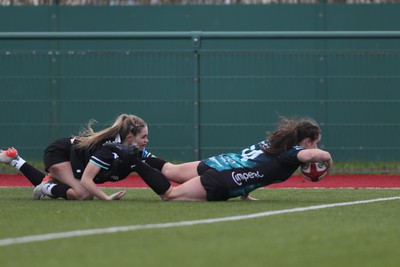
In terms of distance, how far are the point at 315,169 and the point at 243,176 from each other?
0.68m

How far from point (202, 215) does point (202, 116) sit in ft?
22.2

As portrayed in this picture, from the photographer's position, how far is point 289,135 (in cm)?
934

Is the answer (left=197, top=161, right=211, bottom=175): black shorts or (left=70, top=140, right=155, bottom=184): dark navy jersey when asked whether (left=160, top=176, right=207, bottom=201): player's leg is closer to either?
(left=197, top=161, right=211, bottom=175): black shorts

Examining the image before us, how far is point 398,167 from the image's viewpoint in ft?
47.3

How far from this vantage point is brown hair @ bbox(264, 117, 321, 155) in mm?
9320

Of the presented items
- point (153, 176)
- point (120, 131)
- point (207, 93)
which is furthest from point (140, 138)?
point (207, 93)

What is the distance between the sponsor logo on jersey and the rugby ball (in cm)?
47

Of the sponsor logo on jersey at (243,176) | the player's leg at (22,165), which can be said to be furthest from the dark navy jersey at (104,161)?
the sponsor logo on jersey at (243,176)

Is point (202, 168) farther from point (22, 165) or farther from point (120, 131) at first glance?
point (22, 165)

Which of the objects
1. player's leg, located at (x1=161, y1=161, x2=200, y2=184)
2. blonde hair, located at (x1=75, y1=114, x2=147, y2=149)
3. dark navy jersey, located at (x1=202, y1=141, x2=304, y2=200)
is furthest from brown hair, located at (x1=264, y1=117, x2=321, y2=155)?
blonde hair, located at (x1=75, y1=114, x2=147, y2=149)

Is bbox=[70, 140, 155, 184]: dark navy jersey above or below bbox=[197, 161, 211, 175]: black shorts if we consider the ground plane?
above

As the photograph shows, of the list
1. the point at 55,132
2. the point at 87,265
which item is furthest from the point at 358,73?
the point at 87,265

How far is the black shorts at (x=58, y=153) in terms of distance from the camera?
32.3 ft

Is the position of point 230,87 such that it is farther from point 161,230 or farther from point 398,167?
point 161,230
